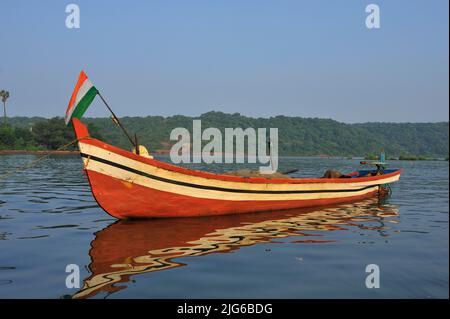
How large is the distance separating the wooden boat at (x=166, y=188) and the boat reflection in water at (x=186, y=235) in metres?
0.34

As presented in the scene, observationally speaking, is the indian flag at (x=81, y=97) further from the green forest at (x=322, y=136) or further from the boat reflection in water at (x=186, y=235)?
the green forest at (x=322, y=136)

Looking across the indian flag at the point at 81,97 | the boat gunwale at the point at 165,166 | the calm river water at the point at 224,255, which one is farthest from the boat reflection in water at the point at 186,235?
the indian flag at the point at 81,97

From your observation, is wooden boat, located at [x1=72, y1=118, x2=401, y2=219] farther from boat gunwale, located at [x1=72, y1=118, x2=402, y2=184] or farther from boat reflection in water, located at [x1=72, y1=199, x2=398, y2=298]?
boat reflection in water, located at [x1=72, y1=199, x2=398, y2=298]

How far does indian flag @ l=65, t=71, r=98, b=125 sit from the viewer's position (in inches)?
362

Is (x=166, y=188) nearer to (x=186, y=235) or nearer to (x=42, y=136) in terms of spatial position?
(x=186, y=235)

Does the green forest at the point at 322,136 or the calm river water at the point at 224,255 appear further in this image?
the green forest at the point at 322,136

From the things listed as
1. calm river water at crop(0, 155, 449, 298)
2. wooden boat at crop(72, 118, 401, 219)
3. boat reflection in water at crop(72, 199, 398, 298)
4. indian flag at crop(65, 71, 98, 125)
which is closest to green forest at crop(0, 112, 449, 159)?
wooden boat at crop(72, 118, 401, 219)

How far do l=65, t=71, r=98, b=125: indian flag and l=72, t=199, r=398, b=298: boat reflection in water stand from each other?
293 cm

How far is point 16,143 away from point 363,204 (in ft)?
277

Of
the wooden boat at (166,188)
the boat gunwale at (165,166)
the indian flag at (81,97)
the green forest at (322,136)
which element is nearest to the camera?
the indian flag at (81,97)

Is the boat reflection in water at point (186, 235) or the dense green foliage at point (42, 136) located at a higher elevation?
the dense green foliage at point (42, 136)

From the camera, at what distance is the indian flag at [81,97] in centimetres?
919
